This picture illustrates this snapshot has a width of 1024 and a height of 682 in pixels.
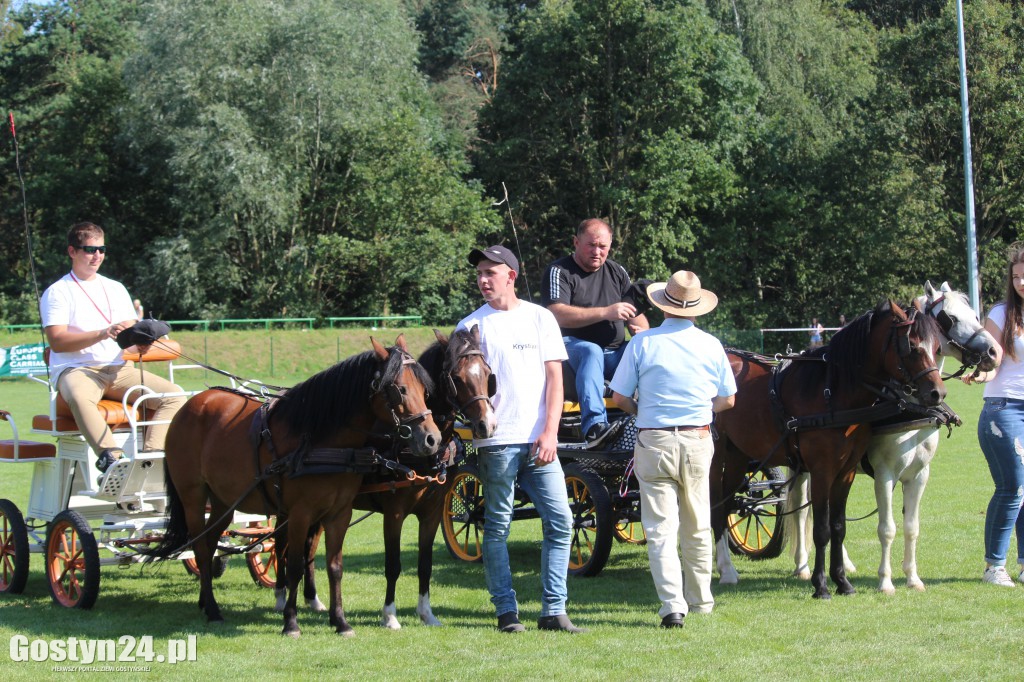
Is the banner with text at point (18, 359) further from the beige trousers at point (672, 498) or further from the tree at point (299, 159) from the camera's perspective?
the beige trousers at point (672, 498)

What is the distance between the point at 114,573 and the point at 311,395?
337 centimetres

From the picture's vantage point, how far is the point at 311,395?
21.2ft

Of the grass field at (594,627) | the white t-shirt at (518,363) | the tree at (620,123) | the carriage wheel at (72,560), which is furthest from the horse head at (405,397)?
the tree at (620,123)

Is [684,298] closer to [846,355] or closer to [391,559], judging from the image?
[846,355]

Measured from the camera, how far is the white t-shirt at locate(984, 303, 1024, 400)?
7.17m

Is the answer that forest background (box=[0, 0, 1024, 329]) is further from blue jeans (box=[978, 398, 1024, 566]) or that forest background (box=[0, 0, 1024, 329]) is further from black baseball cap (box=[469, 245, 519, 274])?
blue jeans (box=[978, 398, 1024, 566])

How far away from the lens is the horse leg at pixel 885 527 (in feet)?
23.5

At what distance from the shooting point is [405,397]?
5.89 metres

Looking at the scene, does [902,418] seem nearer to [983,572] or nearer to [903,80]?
[983,572]

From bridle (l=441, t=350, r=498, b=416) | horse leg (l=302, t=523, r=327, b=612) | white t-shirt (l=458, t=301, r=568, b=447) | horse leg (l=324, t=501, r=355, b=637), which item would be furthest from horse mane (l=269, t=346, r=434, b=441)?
horse leg (l=302, t=523, r=327, b=612)

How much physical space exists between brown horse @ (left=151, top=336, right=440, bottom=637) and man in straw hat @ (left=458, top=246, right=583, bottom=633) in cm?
44

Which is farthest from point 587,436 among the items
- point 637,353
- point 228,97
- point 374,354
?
point 228,97

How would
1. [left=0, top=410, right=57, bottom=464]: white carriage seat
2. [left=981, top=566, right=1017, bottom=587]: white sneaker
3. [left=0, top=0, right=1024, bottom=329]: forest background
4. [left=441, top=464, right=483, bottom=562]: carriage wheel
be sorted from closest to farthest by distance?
[left=981, top=566, right=1017, bottom=587]: white sneaker
[left=0, top=410, right=57, bottom=464]: white carriage seat
[left=441, top=464, right=483, bottom=562]: carriage wheel
[left=0, top=0, right=1024, bottom=329]: forest background

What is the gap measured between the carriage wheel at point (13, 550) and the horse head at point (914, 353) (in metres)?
5.79
